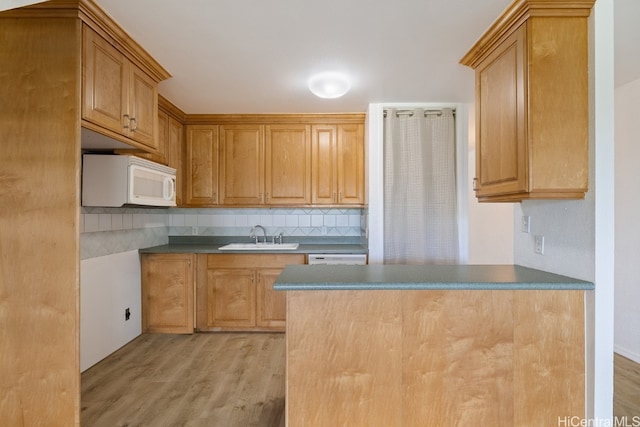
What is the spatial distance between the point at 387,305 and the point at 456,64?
5.99 feet

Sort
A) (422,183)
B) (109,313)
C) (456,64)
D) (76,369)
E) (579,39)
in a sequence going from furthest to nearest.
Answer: (422,183)
(109,313)
(456,64)
(76,369)
(579,39)

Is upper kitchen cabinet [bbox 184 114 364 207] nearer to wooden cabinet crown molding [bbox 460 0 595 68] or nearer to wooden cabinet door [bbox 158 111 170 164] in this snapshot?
wooden cabinet door [bbox 158 111 170 164]

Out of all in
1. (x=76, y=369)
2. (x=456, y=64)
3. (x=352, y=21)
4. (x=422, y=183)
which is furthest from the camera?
(x=422, y=183)

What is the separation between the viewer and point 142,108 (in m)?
2.31

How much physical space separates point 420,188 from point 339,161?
3.01ft

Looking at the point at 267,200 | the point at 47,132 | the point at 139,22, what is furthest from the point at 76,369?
the point at 267,200

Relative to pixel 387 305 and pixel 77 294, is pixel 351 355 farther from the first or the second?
pixel 77 294

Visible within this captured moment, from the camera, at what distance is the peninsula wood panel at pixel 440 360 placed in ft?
5.15

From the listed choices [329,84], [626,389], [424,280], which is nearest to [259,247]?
[329,84]

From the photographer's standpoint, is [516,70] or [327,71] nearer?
[516,70]

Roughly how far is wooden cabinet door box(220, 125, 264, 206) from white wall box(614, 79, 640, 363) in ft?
10.9

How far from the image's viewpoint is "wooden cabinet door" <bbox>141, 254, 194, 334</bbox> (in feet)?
10.8

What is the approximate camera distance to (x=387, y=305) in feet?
5.20

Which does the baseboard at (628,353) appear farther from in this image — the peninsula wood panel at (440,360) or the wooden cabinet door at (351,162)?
the wooden cabinet door at (351,162)
